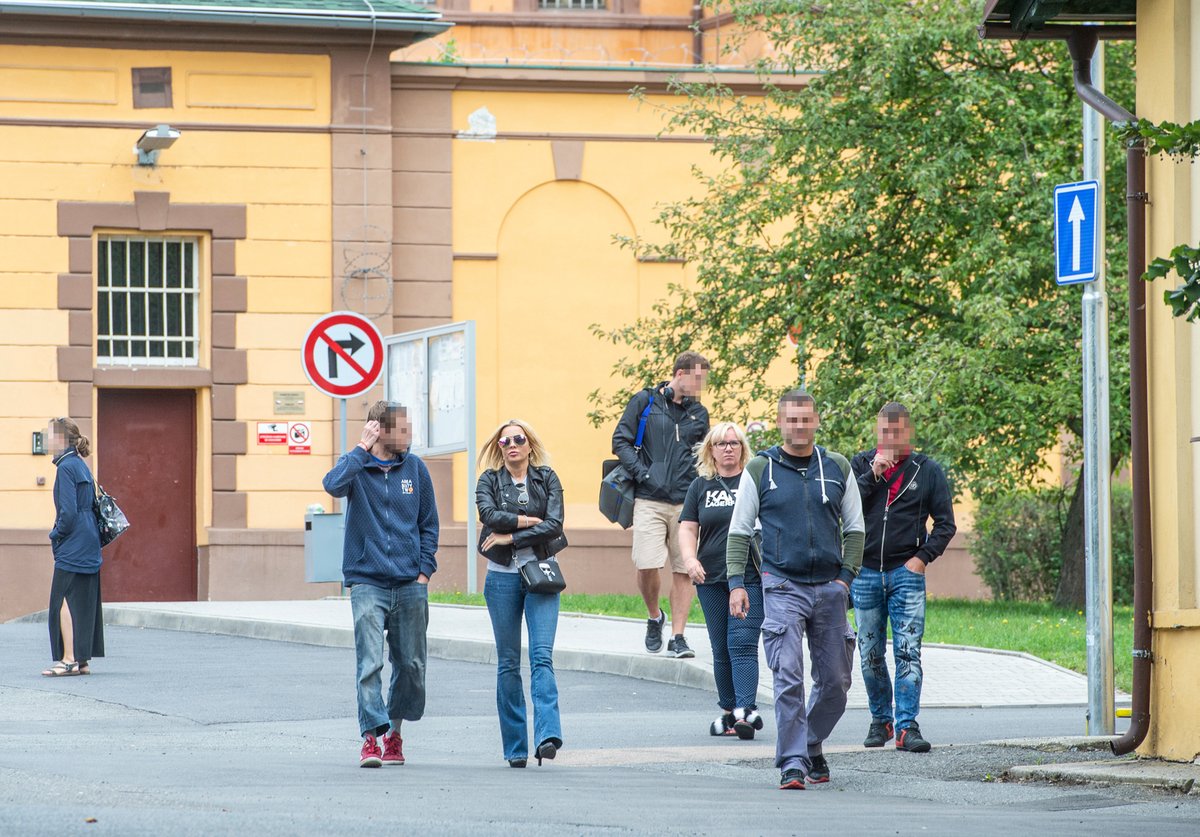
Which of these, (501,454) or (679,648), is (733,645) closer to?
(501,454)

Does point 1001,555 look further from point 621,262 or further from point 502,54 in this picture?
point 502,54

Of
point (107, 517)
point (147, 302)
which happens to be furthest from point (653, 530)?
point (147, 302)

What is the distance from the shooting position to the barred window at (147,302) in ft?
76.8

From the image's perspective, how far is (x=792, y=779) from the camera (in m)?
9.17

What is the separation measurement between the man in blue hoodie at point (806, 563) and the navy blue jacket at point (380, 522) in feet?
5.54

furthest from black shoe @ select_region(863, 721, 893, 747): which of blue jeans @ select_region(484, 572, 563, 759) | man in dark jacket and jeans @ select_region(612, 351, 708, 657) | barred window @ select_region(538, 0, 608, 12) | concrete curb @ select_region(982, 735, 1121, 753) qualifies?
barred window @ select_region(538, 0, 608, 12)

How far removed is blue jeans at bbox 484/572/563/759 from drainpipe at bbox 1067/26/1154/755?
2750 mm

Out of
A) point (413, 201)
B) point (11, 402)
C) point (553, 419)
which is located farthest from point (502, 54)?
point (11, 402)

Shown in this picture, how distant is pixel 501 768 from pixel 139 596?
48.3ft

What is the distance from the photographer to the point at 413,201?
24.2m

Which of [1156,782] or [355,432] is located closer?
[1156,782]

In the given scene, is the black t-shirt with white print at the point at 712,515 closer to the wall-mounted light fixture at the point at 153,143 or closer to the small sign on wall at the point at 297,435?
the small sign on wall at the point at 297,435

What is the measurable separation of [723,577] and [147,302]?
45.1 feet

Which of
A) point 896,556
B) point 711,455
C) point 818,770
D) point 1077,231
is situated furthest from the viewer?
point 711,455
